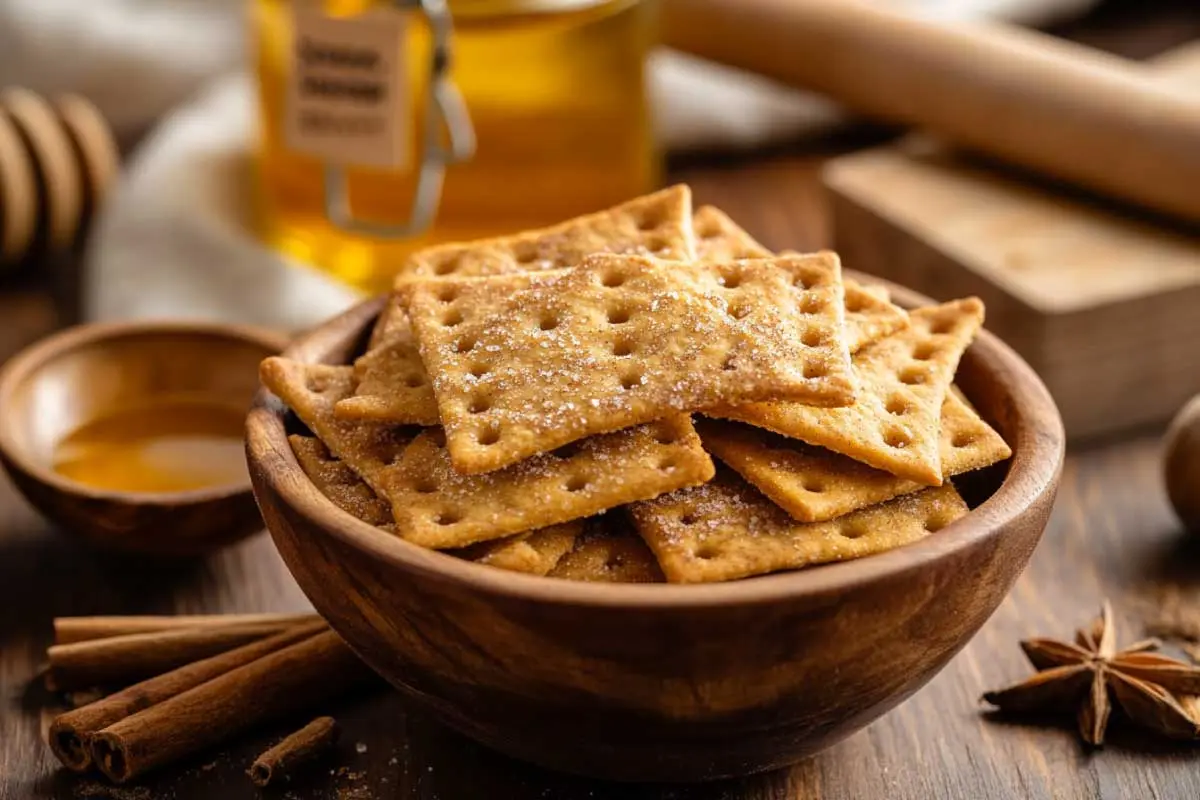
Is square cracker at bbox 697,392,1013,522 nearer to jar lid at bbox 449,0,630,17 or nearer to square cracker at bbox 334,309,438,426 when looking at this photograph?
square cracker at bbox 334,309,438,426

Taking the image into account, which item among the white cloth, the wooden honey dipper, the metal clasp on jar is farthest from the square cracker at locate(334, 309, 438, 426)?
the wooden honey dipper

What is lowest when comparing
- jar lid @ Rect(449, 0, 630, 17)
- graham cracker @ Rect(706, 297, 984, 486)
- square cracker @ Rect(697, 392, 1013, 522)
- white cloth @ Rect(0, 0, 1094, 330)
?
white cloth @ Rect(0, 0, 1094, 330)

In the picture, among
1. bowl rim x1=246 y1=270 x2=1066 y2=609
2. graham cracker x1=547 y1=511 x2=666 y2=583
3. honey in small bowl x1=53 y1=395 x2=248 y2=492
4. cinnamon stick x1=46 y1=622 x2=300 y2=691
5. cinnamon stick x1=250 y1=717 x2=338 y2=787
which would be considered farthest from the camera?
honey in small bowl x1=53 y1=395 x2=248 y2=492

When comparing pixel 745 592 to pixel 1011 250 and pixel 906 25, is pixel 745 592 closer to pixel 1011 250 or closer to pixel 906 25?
pixel 1011 250

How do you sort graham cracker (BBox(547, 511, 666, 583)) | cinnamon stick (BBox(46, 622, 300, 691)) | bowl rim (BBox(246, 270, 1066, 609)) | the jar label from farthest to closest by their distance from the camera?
1. the jar label
2. cinnamon stick (BBox(46, 622, 300, 691))
3. graham cracker (BBox(547, 511, 666, 583))
4. bowl rim (BBox(246, 270, 1066, 609))

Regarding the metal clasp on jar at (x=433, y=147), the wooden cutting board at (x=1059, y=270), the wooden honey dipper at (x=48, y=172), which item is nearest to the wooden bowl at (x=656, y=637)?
the wooden cutting board at (x=1059, y=270)

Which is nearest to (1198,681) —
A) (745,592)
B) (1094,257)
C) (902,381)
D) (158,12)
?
(902,381)

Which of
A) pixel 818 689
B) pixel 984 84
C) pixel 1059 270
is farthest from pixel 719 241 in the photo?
pixel 984 84

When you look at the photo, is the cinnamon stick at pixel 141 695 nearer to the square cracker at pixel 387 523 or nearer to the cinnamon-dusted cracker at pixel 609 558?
the square cracker at pixel 387 523
